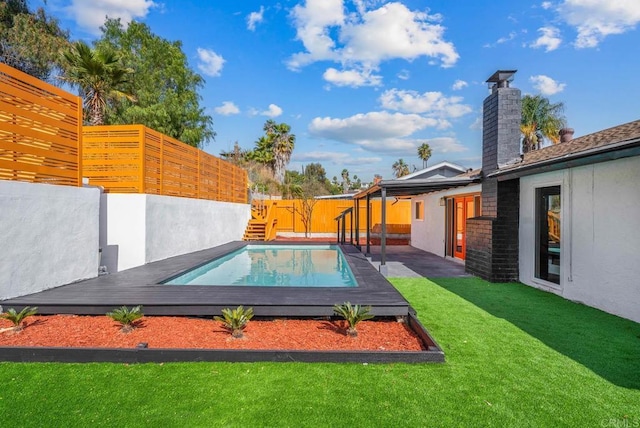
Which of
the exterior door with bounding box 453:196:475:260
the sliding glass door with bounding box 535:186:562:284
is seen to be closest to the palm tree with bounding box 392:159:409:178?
the exterior door with bounding box 453:196:475:260

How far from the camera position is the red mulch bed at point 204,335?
13.1 ft

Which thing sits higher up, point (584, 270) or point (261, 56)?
point (261, 56)

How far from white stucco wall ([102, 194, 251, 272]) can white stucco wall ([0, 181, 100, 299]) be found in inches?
55.1

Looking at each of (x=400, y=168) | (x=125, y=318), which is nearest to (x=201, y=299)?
(x=125, y=318)

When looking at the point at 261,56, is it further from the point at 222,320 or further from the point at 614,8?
the point at 222,320

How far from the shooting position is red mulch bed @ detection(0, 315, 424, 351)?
399 cm

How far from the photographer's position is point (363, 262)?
9.25 m

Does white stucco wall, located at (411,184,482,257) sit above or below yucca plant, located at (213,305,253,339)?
above

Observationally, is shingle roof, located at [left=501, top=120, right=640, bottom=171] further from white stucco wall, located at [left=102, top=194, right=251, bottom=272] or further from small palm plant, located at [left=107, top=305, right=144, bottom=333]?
white stucco wall, located at [left=102, top=194, right=251, bottom=272]

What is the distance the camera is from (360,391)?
3.10 m

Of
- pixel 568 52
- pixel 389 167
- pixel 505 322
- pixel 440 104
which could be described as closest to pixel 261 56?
pixel 440 104

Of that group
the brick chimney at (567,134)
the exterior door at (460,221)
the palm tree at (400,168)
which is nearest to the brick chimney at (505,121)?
the exterior door at (460,221)

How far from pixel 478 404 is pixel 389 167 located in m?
55.8

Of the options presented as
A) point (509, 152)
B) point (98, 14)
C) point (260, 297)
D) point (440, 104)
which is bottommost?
point (260, 297)
